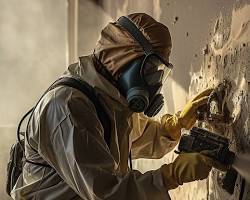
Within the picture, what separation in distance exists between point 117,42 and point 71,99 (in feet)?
0.71

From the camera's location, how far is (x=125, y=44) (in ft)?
4.66

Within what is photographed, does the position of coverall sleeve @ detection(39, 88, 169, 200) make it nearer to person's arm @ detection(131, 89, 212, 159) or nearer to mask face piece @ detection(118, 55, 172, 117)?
mask face piece @ detection(118, 55, 172, 117)

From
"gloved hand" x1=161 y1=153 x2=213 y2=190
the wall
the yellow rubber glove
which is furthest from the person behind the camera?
the wall

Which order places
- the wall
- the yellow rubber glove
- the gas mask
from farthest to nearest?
the wall
the yellow rubber glove
the gas mask

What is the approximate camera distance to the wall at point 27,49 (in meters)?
3.97

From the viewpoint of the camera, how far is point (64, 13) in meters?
3.90

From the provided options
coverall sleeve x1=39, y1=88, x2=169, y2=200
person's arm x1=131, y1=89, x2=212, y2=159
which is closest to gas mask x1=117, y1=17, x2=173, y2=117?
coverall sleeve x1=39, y1=88, x2=169, y2=200

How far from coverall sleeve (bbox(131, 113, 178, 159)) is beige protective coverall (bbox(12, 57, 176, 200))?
0.21 meters

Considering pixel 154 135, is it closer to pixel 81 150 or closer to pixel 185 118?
pixel 185 118

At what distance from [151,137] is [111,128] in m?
0.36

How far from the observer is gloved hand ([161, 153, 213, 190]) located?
4.13 ft

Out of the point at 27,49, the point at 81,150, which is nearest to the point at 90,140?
the point at 81,150

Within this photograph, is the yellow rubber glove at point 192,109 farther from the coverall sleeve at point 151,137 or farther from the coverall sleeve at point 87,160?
the coverall sleeve at point 87,160

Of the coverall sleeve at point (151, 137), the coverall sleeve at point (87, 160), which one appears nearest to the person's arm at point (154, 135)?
the coverall sleeve at point (151, 137)
